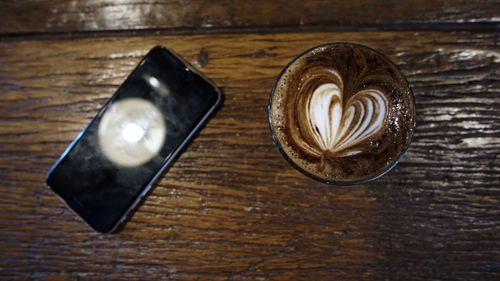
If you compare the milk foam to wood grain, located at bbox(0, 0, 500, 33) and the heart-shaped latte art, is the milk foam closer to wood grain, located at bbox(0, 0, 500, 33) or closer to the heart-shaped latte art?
the heart-shaped latte art

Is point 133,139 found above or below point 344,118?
below

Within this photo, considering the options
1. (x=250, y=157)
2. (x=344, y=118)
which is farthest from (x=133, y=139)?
(x=344, y=118)

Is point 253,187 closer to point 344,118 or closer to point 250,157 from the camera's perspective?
point 250,157

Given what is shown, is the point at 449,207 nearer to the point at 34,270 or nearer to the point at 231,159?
the point at 231,159

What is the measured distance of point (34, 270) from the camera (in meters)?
0.73

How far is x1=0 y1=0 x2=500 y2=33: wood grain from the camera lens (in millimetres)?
680

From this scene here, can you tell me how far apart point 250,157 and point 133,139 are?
7.2 inches

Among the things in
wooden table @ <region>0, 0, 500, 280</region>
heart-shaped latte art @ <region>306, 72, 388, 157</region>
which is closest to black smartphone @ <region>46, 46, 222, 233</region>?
wooden table @ <region>0, 0, 500, 280</region>

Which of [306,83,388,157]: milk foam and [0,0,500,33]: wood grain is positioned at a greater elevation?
[0,0,500,33]: wood grain

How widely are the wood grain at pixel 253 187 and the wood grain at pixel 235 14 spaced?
0.02 m

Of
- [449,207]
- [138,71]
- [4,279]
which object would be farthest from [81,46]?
[449,207]

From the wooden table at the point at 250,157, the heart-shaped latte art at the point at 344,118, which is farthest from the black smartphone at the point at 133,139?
the heart-shaped latte art at the point at 344,118

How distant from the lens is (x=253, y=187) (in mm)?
700

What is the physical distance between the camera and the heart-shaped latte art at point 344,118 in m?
0.61
